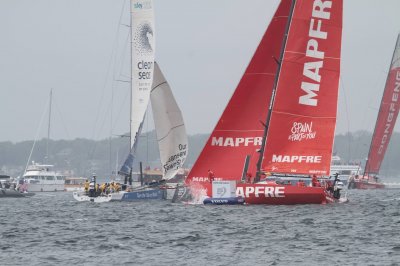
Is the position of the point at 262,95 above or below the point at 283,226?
above

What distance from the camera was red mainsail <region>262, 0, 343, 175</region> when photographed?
4375cm

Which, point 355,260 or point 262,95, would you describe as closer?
point 355,260

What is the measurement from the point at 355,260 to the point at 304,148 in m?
18.3

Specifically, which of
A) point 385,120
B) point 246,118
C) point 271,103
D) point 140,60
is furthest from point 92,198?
point 385,120

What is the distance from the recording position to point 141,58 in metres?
63.2

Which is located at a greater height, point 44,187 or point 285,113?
point 285,113

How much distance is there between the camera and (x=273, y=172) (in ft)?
147

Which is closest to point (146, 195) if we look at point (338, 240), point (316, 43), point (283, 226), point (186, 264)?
point (316, 43)

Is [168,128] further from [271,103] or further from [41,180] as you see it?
[41,180]

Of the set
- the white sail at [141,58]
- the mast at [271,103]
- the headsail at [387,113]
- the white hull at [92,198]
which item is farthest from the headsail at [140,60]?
the headsail at [387,113]

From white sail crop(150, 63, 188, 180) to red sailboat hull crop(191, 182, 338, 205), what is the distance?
58.2 ft

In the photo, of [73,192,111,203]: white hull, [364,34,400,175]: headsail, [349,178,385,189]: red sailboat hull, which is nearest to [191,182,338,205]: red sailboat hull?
[73,192,111,203]: white hull

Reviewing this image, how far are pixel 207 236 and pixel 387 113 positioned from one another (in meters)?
66.4

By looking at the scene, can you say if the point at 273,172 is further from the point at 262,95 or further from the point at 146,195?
the point at 146,195
